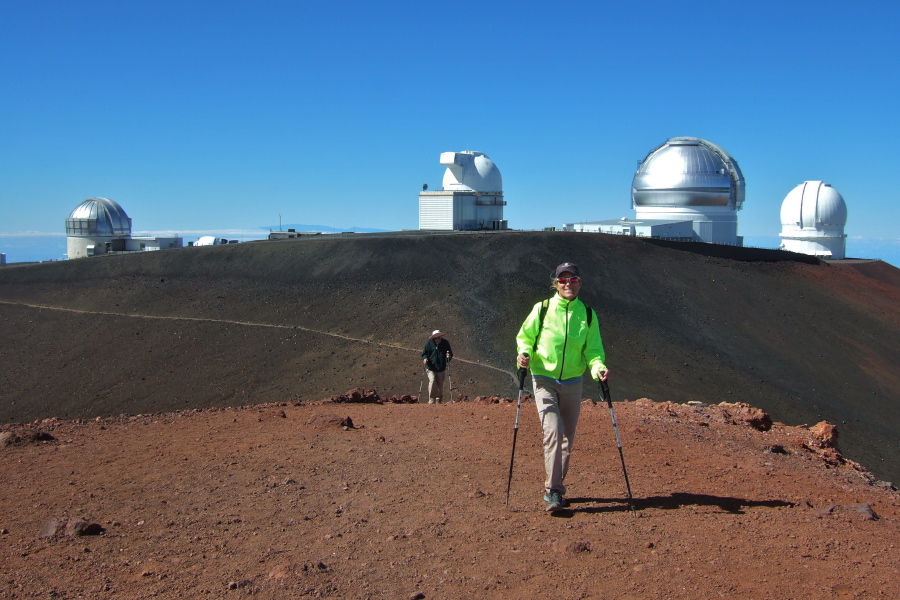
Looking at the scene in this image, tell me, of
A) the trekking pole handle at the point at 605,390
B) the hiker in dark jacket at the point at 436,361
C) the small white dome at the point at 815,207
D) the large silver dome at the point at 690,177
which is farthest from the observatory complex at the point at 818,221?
the trekking pole handle at the point at 605,390

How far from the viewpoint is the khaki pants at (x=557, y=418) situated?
614cm

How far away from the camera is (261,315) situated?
2609 cm

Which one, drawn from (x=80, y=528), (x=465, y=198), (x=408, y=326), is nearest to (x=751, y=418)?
(x=80, y=528)

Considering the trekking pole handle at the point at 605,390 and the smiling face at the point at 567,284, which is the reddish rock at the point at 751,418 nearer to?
the trekking pole handle at the point at 605,390

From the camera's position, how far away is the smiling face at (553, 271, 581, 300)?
20.2 feet

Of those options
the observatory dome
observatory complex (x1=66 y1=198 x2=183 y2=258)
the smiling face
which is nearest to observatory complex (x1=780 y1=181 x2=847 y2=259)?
the observatory dome

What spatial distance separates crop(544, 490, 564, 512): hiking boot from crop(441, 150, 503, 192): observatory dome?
37581 mm

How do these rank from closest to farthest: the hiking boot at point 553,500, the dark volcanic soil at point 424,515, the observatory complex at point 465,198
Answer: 1. the dark volcanic soil at point 424,515
2. the hiking boot at point 553,500
3. the observatory complex at point 465,198

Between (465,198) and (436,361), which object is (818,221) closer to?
(465,198)

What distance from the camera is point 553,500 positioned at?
6.02m

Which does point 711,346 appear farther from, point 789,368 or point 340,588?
point 340,588

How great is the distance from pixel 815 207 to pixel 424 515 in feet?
169

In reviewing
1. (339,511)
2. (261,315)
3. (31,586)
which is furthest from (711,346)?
(31,586)

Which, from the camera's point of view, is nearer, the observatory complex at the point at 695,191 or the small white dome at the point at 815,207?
the observatory complex at the point at 695,191
